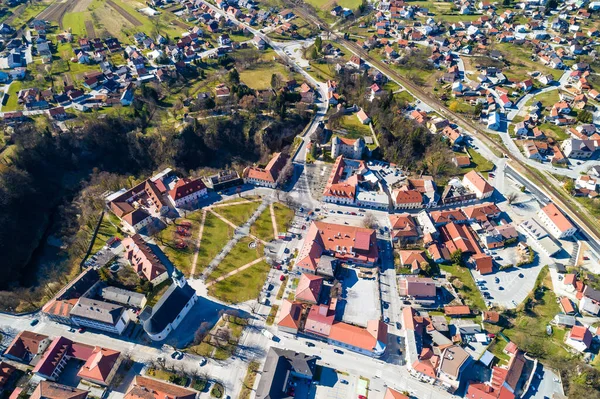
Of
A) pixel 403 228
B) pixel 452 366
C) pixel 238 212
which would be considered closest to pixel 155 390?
pixel 238 212

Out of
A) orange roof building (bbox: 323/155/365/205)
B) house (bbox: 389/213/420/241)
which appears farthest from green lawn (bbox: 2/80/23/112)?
house (bbox: 389/213/420/241)

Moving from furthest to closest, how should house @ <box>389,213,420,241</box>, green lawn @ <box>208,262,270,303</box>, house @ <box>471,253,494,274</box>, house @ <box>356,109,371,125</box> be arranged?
house @ <box>356,109,371,125</box>, house @ <box>389,213,420,241</box>, house @ <box>471,253,494,274</box>, green lawn @ <box>208,262,270,303</box>

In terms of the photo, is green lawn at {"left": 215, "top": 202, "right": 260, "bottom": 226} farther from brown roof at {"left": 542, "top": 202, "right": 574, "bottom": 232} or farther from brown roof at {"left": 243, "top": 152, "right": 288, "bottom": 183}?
brown roof at {"left": 542, "top": 202, "right": 574, "bottom": 232}

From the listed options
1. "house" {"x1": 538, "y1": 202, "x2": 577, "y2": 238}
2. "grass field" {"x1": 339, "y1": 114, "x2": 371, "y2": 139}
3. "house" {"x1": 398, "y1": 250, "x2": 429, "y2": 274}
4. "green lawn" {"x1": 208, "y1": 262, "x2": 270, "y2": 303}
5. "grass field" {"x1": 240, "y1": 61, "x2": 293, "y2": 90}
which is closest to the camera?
"green lawn" {"x1": 208, "y1": 262, "x2": 270, "y2": 303}

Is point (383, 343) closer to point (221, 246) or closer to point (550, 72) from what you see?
point (221, 246)

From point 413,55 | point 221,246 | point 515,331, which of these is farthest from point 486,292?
point 413,55

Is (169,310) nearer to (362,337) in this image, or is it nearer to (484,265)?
(362,337)
